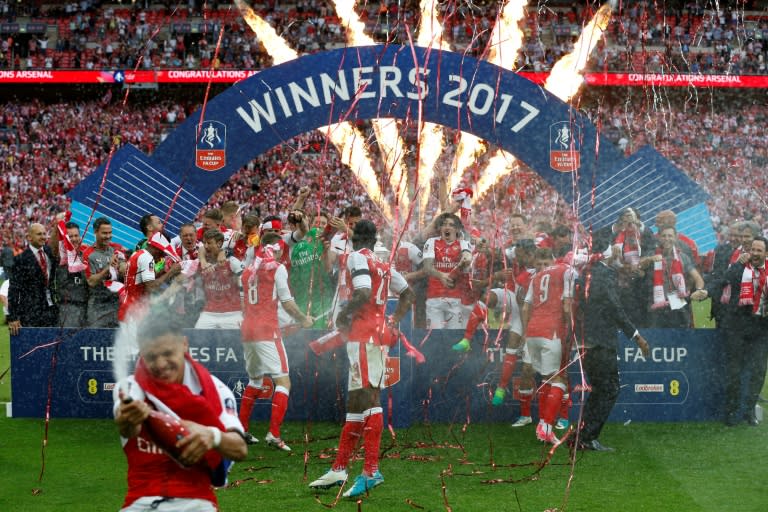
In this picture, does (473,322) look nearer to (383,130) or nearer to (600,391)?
(600,391)

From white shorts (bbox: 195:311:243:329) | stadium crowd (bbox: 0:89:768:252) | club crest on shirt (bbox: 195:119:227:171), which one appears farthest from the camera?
stadium crowd (bbox: 0:89:768:252)

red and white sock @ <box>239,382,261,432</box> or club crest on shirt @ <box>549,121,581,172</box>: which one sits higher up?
club crest on shirt @ <box>549,121,581,172</box>

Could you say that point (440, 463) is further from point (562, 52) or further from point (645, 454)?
point (562, 52)

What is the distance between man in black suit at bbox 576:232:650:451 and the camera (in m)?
8.02

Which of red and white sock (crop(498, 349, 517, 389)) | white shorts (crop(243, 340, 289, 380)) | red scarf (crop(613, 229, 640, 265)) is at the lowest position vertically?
red and white sock (crop(498, 349, 517, 389))

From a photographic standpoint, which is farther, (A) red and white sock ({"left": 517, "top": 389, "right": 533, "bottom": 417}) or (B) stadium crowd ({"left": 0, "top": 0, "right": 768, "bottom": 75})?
(B) stadium crowd ({"left": 0, "top": 0, "right": 768, "bottom": 75})

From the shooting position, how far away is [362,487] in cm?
660

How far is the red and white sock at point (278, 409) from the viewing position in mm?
8094

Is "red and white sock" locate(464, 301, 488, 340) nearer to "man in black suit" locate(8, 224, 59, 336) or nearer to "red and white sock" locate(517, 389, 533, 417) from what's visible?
"red and white sock" locate(517, 389, 533, 417)

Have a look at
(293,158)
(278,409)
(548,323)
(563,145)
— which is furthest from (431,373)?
(293,158)

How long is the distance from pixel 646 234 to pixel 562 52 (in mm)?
23378

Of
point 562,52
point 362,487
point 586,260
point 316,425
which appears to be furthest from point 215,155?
point 562,52

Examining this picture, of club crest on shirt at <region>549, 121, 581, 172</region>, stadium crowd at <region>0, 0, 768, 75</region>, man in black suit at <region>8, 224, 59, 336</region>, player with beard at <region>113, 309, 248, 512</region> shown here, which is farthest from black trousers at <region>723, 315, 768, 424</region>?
stadium crowd at <region>0, 0, 768, 75</region>

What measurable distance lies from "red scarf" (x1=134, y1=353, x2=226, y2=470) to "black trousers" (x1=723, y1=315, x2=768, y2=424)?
667 centimetres
